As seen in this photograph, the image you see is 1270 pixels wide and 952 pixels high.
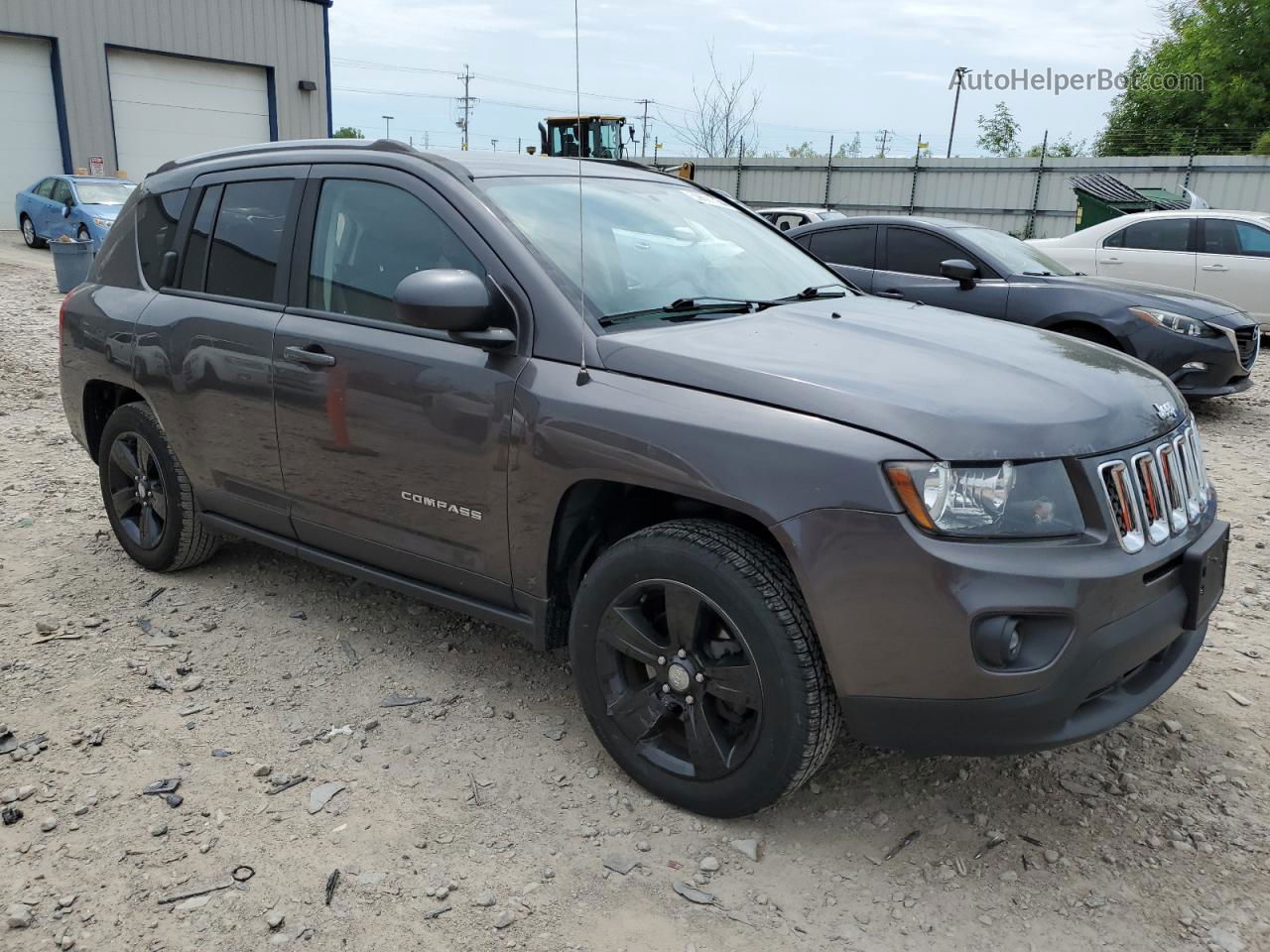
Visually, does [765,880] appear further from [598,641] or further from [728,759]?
[598,641]

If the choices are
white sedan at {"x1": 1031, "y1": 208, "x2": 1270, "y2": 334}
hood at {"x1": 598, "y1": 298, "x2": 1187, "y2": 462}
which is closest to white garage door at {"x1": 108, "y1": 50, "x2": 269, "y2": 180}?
white sedan at {"x1": 1031, "y1": 208, "x2": 1270, "y2": 334}

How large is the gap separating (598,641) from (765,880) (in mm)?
745

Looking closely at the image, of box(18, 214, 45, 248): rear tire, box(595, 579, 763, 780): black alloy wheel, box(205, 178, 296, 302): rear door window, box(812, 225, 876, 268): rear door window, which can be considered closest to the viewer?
box(595, 579, 763, 780): black alloy wheel

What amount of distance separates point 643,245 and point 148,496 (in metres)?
2.46

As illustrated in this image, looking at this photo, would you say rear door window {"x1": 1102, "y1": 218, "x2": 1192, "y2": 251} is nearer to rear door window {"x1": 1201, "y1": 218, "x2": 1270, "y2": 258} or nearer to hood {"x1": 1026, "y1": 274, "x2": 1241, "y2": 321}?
rear door window {"x1": 1201, "y1": 218, "x2": 1270, "y2": 258}

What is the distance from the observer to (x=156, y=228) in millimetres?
4129

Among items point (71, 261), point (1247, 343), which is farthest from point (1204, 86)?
Answer: point (71, 261)

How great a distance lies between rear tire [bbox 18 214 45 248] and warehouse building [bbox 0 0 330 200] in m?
4.52

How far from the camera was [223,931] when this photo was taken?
233cm

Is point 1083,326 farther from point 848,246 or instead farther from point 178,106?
point 178,106

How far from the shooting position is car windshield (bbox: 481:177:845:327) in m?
2.99

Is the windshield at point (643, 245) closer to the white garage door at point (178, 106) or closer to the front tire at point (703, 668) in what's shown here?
the front tire at point (703, 668)

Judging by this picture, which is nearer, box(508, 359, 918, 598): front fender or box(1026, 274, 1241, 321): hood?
box(508, 359, 918, 598): front fender

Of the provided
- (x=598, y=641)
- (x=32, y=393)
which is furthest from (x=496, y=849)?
(x=32, y=393)
